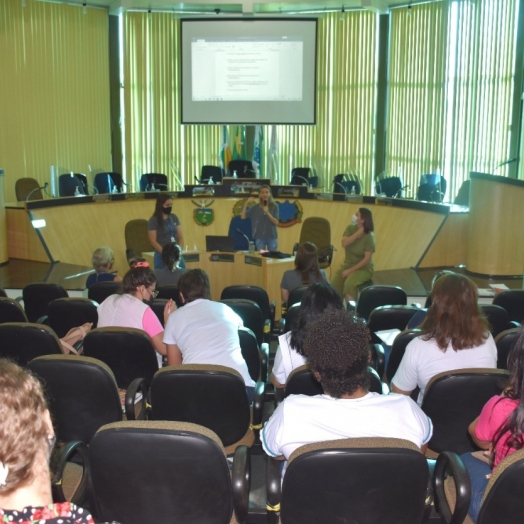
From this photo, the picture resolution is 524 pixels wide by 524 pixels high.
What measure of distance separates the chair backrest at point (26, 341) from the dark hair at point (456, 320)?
1.88m

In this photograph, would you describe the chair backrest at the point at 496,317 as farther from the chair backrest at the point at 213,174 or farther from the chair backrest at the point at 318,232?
the chair backrest at the point at 213,174

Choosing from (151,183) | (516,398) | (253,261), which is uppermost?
(151,183)

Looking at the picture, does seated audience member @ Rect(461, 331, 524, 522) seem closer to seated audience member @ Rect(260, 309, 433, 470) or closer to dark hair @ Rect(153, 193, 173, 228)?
seated audience member @ Rect(260, 309, 433, 470)

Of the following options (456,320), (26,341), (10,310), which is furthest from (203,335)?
(10,310)

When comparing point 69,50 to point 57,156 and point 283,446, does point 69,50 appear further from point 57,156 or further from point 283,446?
point 283,446

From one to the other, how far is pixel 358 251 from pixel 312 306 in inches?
144

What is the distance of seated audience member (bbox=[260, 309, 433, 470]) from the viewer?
2373mm

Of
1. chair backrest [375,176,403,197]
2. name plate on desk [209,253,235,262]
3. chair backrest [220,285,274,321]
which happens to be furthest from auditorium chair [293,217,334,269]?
chair backrest [220,285,274,321]

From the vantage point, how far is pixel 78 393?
123 inches

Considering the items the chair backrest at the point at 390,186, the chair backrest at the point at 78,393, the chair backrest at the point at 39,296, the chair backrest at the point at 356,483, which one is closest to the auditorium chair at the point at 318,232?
the chair backrest at the point at 390,186

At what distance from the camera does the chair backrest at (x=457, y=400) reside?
9.54ft

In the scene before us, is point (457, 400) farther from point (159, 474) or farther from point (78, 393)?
point (78, 393)

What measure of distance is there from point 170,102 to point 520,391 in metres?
11.9

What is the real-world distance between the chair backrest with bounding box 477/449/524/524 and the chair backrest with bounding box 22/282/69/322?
3.91 metres
